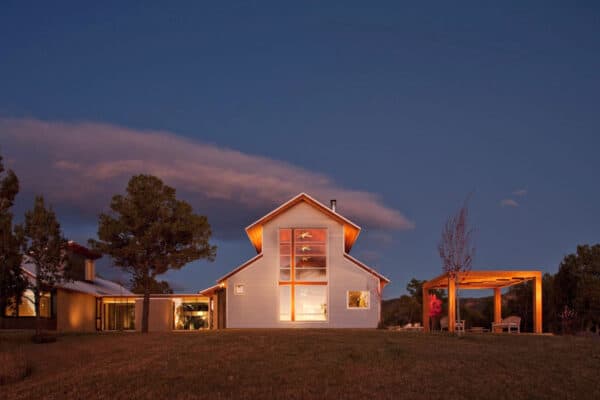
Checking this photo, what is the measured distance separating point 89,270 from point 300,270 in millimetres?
17808

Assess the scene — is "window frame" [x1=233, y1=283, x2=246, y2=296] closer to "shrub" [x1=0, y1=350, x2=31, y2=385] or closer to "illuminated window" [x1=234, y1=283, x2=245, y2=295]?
"illuminated window" [x1=234, y1=283, x2=245, y2=295]

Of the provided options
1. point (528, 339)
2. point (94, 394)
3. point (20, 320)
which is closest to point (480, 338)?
point (528, 339)

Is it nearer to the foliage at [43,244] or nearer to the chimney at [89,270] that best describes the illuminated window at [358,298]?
the foliage at [43,244]

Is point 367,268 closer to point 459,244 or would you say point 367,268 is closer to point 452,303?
point 452,303

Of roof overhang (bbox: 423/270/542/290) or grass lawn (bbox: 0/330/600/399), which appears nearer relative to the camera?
grass lawn (bbox: 0/330/600/399)

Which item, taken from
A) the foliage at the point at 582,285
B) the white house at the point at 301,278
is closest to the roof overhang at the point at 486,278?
the white house at the point at 301,278

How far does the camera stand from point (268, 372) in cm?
1579

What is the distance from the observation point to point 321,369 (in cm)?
1602

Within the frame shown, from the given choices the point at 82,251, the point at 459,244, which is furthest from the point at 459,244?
the point at 82,251

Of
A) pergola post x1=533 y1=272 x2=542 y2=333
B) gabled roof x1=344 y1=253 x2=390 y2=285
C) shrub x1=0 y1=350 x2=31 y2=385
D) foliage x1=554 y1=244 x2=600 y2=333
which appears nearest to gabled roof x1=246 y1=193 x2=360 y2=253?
gabled roof x1=344 y1=253 x2=390 y2=285

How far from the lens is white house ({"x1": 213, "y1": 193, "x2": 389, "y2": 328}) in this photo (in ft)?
115

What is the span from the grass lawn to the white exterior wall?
12.6m

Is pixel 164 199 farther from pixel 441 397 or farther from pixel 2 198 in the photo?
pixel 441 397

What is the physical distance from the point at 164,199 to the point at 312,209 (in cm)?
836
